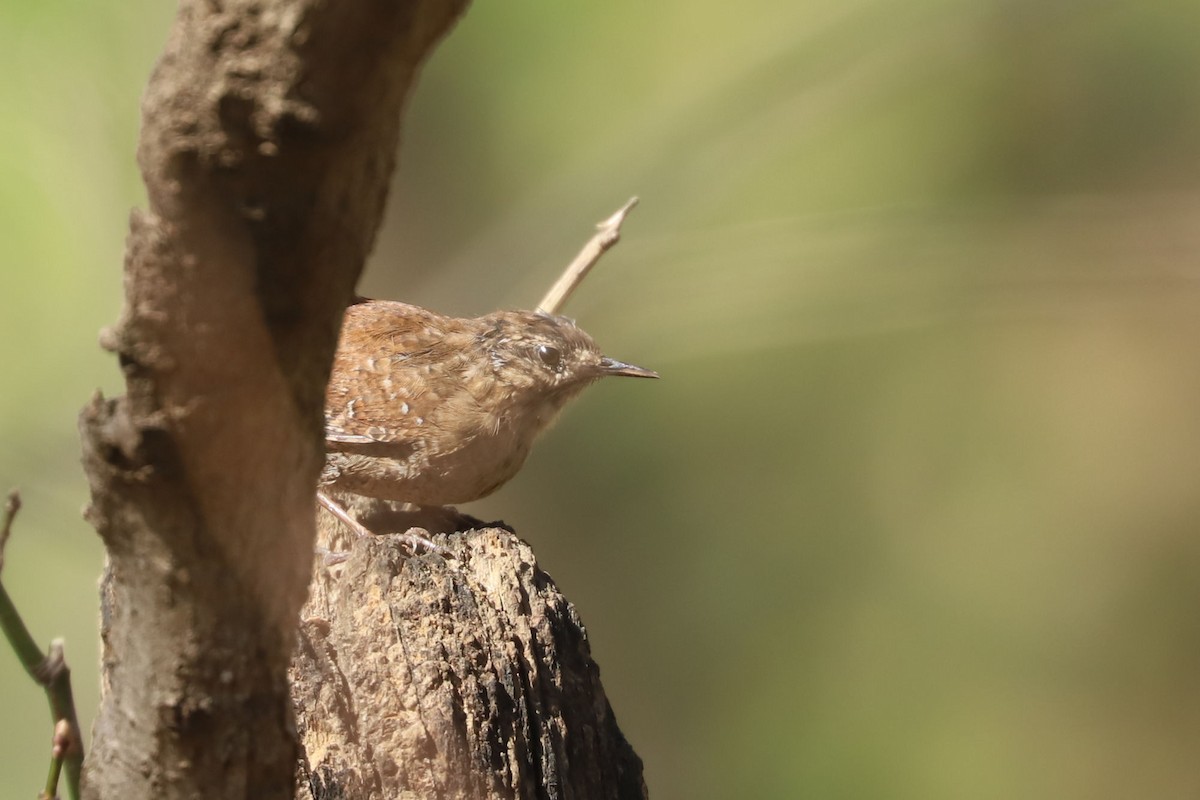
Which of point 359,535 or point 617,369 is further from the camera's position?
point 617,369

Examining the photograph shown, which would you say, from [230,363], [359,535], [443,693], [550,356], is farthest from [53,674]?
[550,356]

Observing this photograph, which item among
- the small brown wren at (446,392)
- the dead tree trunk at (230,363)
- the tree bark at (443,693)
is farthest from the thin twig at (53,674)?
the small brown wren at (446,392)

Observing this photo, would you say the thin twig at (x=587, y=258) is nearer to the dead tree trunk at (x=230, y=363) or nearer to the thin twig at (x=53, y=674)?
the thin twig at (x=53, y=674)

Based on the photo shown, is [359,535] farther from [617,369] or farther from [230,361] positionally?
[230,361]

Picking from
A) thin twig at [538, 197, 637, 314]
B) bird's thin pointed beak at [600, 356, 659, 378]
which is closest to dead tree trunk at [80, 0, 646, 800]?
thin twig at [538, 197, 637, 314]

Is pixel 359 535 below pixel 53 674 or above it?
above

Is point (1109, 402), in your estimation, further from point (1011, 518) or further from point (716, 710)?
point (716, 710)

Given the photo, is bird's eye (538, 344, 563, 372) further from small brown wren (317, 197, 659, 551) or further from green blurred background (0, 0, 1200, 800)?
green blurred background (0, 0, 1200, 800)
